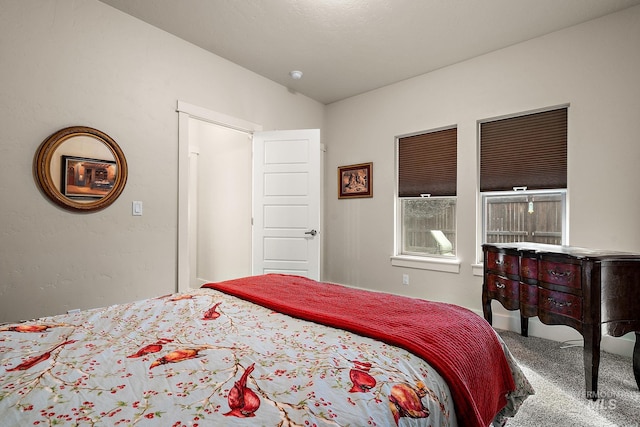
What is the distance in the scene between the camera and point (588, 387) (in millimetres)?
1894

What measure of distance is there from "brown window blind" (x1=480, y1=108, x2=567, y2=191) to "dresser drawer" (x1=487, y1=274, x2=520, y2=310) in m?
1.01

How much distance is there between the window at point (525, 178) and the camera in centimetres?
290

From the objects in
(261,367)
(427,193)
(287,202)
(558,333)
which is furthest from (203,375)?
(427,193)

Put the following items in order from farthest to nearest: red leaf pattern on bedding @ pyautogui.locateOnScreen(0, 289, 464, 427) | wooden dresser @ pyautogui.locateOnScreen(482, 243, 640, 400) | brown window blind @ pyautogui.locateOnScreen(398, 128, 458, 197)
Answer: brown window blind @ pyautogui.locateOnScreen(398, 128, 458, 197), wooden dresser @ pyautogui.locateOnScreen(482, 243, 640, 400), red leaf pattern on bedding @ pyautogui.locateOnScreen(0, 289, 464, 427)

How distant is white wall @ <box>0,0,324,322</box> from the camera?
216 centimetres

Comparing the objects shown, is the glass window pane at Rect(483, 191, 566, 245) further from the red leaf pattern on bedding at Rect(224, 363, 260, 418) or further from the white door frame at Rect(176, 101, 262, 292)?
the red leaf pattern on bedding at Rect(224, 363, 260, 418)

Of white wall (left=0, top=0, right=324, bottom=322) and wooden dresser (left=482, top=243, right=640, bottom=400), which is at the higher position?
A: white wall (left=0, top=0, right=324, bottom=322)

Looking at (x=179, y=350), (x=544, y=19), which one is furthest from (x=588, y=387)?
(x=544, y=19)

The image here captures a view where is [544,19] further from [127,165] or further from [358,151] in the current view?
[127,165]

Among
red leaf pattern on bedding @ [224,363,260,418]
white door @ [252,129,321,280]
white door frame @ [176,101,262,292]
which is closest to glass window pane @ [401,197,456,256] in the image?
white door @ [252,129,321,280]

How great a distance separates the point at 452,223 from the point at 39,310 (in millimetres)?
3808

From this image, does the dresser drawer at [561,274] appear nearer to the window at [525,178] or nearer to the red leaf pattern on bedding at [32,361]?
the window at [525,178]

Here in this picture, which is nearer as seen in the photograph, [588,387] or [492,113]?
[588,387]

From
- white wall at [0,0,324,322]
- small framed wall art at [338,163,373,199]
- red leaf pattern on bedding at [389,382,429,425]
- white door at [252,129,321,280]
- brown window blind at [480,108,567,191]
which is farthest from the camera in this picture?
small framed wall art at [338,163,373,199]
